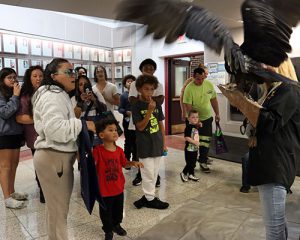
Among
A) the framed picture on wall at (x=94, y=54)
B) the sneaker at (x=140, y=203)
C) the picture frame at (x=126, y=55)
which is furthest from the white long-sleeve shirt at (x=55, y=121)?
the picture frame at (x=126, y=55)

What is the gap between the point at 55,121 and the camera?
4.98 ft

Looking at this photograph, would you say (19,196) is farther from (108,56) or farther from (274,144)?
(108,56)

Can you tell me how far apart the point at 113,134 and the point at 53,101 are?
1.94 feet

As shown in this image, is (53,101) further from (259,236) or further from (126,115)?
(126,115)

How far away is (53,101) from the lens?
155 cm

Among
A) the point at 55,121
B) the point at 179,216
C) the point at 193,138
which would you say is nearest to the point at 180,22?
the point at 55,121

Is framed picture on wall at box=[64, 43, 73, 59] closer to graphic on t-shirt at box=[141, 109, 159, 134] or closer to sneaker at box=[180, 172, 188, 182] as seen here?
sneaker at box=[180, 172, 188, 182]

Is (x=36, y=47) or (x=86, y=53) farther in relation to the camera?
(x=86, y=53)

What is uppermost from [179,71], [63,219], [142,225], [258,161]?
[179,71]

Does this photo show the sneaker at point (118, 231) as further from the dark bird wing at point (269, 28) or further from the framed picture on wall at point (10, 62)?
the framed picture on wall at point (10, 62)

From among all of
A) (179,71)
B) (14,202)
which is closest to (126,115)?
(14,202)

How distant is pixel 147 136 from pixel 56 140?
109 centimetres

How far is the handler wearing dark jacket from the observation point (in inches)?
48.1

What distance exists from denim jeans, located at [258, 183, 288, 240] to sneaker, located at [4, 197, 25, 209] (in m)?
2.21
